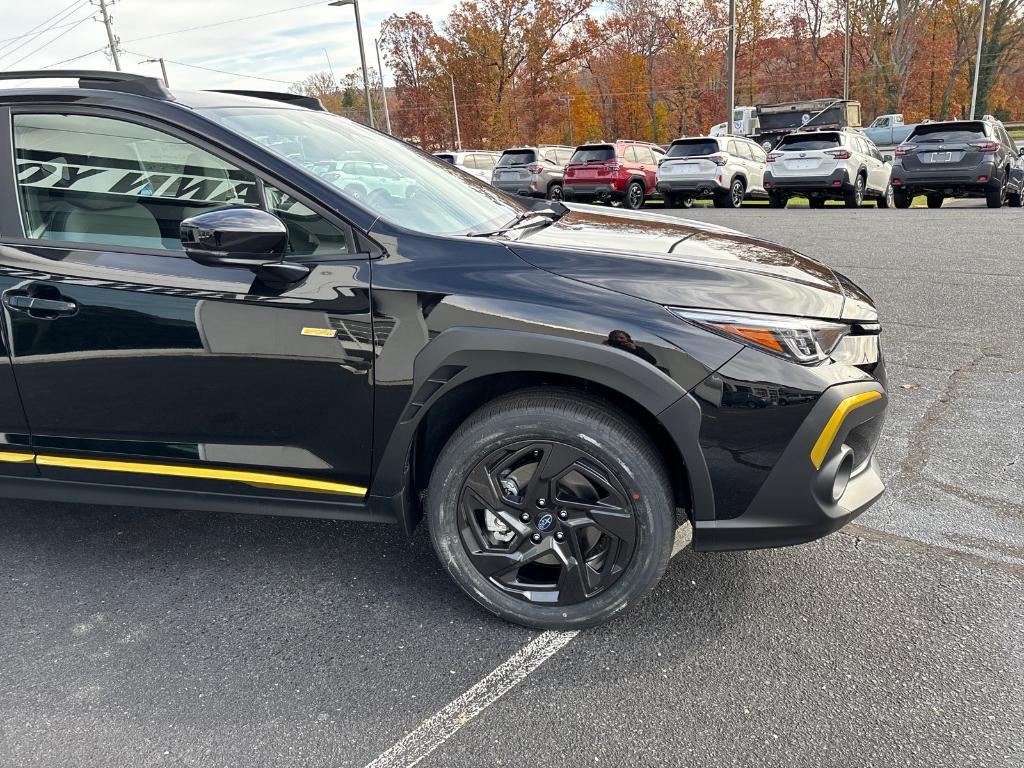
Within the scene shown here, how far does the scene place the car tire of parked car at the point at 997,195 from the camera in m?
14.0

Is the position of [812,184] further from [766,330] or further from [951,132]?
[766,330]

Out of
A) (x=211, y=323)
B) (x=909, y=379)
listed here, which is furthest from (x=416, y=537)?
(x=909, y=379)

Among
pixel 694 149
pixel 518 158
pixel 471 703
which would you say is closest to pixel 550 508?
pixel 471 703

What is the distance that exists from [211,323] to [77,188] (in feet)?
2.52

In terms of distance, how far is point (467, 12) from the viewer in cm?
5162

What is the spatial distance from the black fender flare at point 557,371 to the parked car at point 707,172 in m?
16.3

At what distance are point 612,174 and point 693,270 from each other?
672 inches

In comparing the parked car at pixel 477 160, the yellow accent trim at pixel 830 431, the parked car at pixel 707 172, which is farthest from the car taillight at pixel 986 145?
the yellow accent trim at pixel 830 431

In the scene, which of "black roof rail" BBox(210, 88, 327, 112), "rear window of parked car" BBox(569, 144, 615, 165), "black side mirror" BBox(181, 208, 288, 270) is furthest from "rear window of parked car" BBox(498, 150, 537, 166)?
"black side mirror" BBox(181, 208, 288, 270)

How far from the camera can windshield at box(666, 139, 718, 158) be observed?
17.7 m

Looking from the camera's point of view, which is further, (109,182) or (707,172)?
(707,172)

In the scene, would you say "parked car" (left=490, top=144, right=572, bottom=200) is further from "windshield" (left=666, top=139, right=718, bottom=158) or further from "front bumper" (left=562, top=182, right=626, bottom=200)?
A: "windshield" (left=666, top=139, right=718, bottom=158)

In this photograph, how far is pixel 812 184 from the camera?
15.6 metres

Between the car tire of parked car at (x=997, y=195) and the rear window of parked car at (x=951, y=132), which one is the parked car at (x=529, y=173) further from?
the car tire of parked car at (x=997, y=195)
